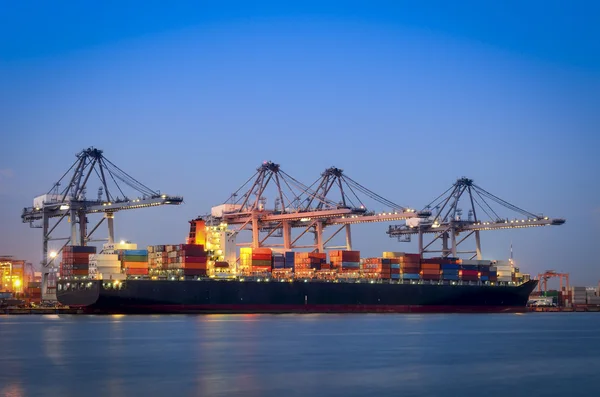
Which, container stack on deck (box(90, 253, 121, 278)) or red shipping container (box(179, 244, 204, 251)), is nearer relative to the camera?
container stack on deck (box(90, 253, 121, 278))

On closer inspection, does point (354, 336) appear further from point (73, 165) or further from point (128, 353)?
point (73, 165)

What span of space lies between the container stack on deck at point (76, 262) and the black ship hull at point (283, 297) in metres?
0.81

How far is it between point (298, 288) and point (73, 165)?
67.6ft

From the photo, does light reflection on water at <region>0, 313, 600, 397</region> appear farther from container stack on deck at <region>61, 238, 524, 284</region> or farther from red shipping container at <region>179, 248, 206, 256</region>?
red shipping container at <region>179, 248, 206, 256</region>

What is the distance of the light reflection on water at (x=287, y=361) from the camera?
2434 centimetres

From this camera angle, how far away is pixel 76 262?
61.9m

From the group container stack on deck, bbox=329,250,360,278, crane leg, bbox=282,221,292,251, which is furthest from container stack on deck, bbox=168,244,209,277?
crane leg, bbox=282,221,292,251

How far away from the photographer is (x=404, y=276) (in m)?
71.7

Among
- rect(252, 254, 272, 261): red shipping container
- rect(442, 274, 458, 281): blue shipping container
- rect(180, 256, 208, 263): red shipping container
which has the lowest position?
rect(442, 274, 458, 281): blue shipping container

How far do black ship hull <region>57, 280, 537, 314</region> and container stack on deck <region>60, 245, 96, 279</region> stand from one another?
0.81 m

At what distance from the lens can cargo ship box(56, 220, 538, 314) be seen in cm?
6122

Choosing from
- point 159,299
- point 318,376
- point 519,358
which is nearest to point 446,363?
point 519,358

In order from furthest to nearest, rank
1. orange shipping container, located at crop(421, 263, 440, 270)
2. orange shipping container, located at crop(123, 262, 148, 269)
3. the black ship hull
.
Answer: orange shipping container, located at crop(421, 263, 440, 270) < orange shipping container, located at crop(123, 262, 148, 269) < the black ship hull

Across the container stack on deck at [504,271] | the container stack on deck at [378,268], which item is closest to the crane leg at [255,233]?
the container stack on deck at [378,268]
